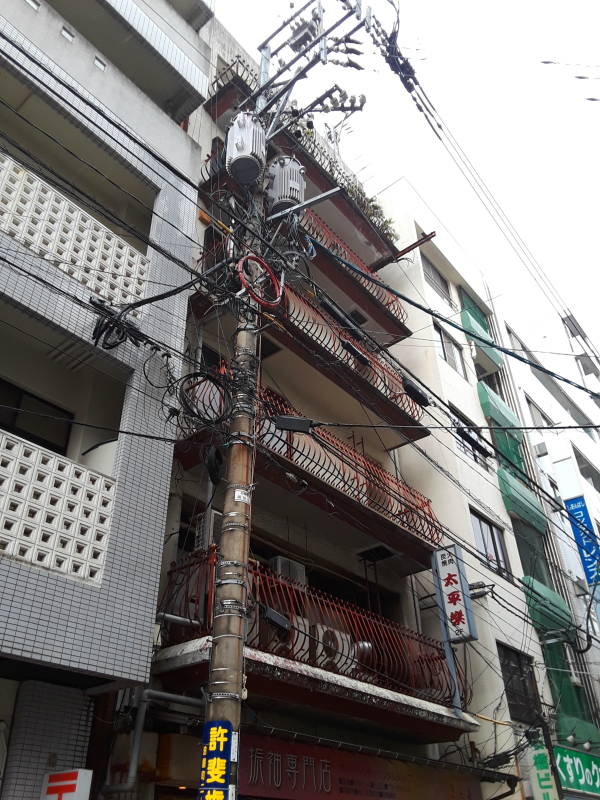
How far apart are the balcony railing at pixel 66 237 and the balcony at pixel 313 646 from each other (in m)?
4.12

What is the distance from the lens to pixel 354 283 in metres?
17.0

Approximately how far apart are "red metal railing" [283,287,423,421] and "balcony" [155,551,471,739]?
185 inches

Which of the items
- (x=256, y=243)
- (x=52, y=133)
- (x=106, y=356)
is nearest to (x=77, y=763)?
(x=106, y=356)

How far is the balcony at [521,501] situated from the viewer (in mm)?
19266

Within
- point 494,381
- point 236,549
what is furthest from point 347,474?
point 494,381

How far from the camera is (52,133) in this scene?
1034 cm

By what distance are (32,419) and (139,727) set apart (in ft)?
14.3

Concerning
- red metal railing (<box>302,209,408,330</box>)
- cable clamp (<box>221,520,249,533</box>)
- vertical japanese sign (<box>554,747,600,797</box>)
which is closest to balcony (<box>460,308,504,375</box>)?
red metal railing (<box>302,209,408,330</box>)

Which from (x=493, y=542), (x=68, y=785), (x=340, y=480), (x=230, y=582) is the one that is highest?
(x=493, y=542)

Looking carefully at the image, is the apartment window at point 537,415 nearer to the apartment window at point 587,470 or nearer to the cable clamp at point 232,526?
the apartment window at point 587,470

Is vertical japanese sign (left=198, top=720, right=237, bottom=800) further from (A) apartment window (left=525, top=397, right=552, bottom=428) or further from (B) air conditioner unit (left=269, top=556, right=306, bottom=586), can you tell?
(A) apartment window (left=525, top=397, right=552, bottom=428)

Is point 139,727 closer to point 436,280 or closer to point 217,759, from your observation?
point 217,759

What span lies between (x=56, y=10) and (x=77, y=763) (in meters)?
11.7

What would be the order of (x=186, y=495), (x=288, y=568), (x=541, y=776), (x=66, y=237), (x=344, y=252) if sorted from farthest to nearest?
1. (x=344, y=252)
2. (x=541, y=776)
3. (x=288, y=568)
4. (x=186, y=495)
5. (x=66, y=237)
